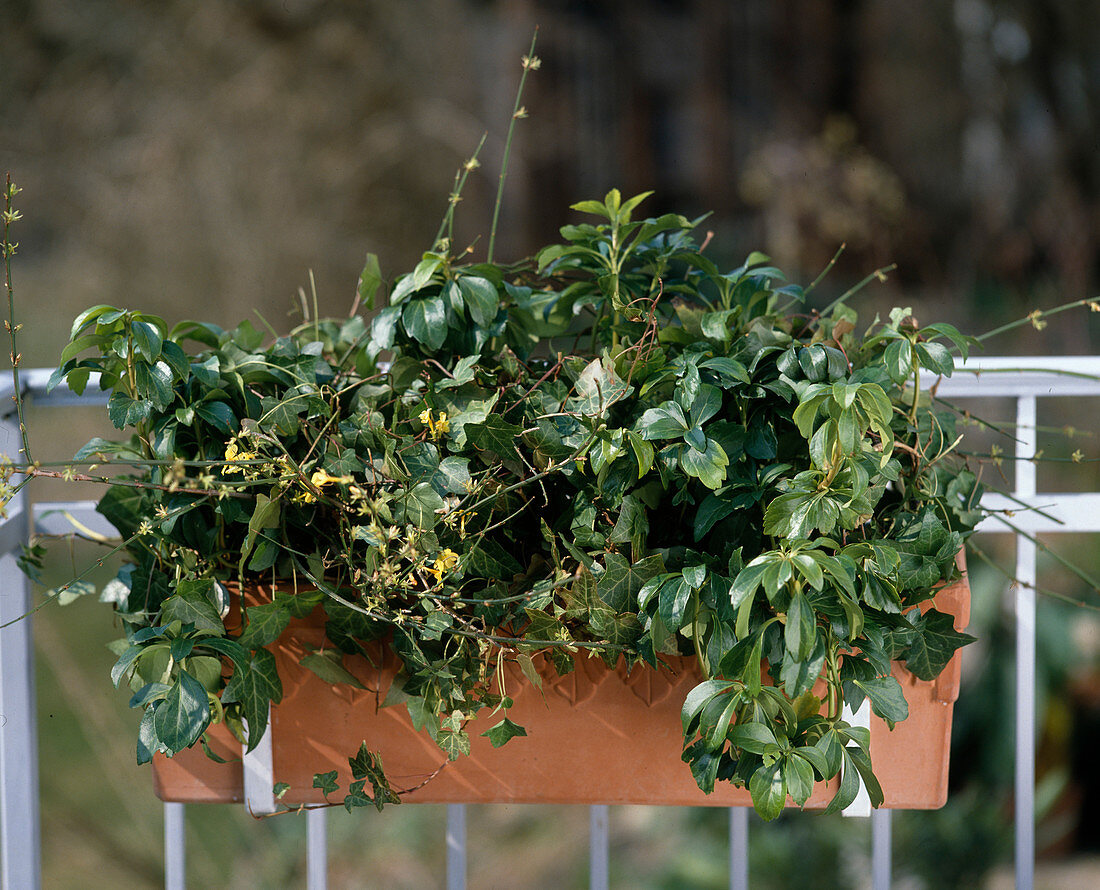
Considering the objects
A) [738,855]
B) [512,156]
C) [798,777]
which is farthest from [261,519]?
[512,156]

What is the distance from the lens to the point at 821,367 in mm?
586

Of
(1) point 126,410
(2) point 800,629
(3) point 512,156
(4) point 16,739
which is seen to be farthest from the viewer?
(3) point 512,156

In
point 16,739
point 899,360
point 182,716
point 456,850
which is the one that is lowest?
point 456,850

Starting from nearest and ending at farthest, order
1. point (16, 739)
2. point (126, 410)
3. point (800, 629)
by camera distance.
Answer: point (800, 629) < point (126, 410) < point (16, 739)

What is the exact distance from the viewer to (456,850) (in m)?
0.92

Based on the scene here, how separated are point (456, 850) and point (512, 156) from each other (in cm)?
289

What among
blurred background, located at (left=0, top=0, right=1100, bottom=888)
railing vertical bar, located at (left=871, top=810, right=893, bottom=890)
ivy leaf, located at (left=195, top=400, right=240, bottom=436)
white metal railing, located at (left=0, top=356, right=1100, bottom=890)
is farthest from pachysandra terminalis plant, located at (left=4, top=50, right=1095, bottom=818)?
blurred background, located at (left=0, top=0, right=1100, bottom=888)

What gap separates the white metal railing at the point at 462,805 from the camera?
0.86m

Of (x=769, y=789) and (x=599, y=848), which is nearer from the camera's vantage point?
(x=769, y=789)

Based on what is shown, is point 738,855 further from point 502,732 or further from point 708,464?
point 708,464

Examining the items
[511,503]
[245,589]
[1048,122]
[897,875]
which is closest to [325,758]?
[245,589]

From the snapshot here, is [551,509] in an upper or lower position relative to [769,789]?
upper

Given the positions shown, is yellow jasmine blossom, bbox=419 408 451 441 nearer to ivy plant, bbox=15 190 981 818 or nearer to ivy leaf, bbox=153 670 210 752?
ivy plant, bbox=15 190 981 818

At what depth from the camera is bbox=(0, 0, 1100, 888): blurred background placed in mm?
2977
